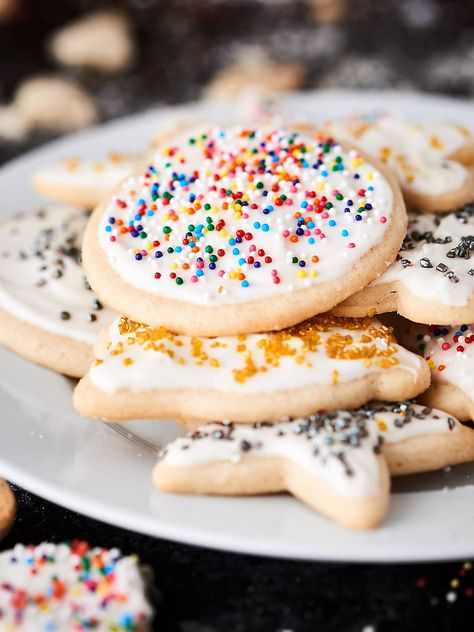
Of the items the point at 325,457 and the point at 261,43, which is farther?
the point at 261,43

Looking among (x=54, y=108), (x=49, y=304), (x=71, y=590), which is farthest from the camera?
(x=54, y=108)

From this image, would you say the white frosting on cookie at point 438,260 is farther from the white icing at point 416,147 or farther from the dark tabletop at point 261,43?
the dark tabletop at point 261,43

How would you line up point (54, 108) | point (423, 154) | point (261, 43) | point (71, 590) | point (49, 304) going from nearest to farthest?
point (71, 590) < point (49, 304) < point (423, 154) < point (54, 108) < point (261, 43)

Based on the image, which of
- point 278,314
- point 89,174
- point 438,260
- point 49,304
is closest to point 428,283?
point 438,260

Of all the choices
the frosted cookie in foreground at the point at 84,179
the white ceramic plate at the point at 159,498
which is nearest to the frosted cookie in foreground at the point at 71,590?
the white ceramic plate at the point at 159,498

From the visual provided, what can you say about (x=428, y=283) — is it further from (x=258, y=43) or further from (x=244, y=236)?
(x=258, y=43)

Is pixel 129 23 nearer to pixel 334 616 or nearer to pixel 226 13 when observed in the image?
pixel 226 13
